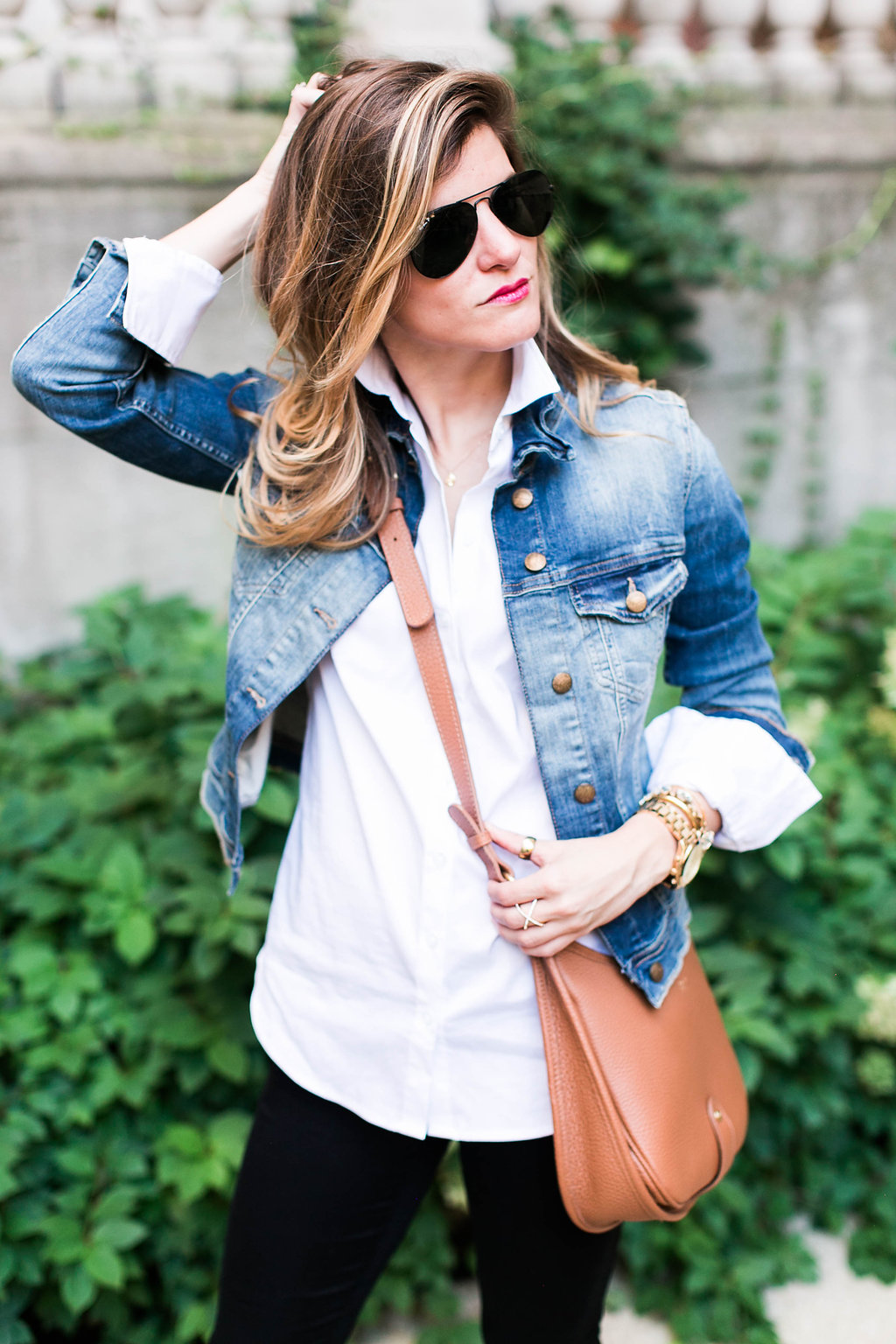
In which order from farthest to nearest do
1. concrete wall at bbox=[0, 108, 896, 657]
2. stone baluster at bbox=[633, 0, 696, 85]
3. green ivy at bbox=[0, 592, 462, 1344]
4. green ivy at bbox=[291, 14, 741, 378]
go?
stone baluster at bbox=[633, 0, 696, 85] < green ivy at bbox=[291, 14, 741, 378] < concrete wall at bbox=[0, 108, 896, 657] < green ivy at bbox=[0, 592, 462, 1344]

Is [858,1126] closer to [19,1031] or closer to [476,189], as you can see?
[19,1031]

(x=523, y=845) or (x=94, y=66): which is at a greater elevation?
(x=94, y=66)

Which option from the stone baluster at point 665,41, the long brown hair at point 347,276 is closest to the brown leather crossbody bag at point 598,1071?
the long brown hair at point 347,276

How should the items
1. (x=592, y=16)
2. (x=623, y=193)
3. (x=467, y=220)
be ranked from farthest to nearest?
1. (x=592, y=16)
2. (x=623, y=193)
3. (x=467, y=220)

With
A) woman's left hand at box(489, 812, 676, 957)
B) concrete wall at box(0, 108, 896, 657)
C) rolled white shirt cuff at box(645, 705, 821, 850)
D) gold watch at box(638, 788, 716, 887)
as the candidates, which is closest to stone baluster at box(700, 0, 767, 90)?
concrete wall at box(0, 108, 896, 657)

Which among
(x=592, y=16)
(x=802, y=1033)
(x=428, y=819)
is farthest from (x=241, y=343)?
(x=802, y=1033)

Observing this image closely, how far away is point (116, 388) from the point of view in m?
1.29

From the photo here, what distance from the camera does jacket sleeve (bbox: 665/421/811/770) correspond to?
4.41 ft

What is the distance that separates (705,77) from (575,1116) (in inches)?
138

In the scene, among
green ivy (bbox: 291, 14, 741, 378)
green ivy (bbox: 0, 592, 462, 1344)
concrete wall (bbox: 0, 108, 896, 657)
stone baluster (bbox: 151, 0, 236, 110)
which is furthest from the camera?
green ivy (bbox: 291, 14, 741, 378)

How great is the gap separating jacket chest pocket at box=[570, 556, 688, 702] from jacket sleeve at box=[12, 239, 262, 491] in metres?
0.52

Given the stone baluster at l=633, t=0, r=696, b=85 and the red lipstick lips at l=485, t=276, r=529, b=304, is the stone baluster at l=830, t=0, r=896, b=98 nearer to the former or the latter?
the stone baluster at l=633, t=0, r=696, b=85

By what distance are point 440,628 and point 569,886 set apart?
344 mm

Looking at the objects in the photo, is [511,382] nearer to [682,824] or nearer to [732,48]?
[682,824]
